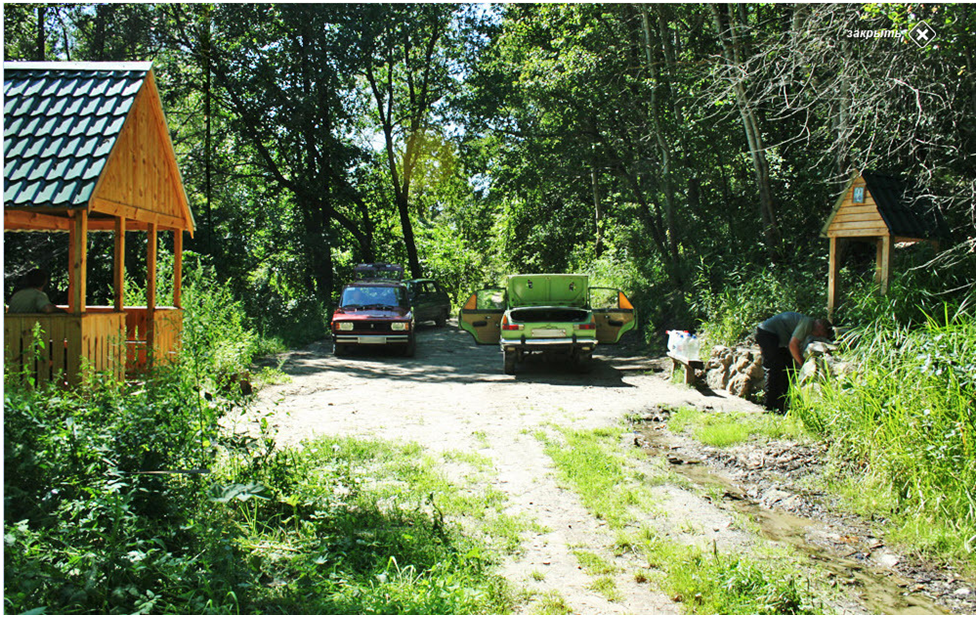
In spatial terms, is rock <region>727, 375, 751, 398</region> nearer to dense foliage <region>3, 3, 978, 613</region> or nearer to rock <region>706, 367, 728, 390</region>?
rock <region>706, 367, 728, 390</region>

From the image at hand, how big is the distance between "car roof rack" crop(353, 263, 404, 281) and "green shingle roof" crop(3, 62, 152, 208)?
19490mm

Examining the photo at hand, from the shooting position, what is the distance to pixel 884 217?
8.61m

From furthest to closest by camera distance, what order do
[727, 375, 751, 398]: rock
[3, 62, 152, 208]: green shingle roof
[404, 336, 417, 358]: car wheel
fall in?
1. [404, 336, 417, 358]: car wheel
2. [727, 375, 751, 398]: rock
3. [3, 62, 152, 208]: green shingle roof

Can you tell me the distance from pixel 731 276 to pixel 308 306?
577 inches

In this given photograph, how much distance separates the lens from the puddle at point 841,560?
13.4ft

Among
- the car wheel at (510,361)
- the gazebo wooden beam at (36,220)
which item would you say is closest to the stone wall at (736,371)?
the car wheel at (510,361)

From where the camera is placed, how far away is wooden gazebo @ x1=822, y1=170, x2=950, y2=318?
861cm

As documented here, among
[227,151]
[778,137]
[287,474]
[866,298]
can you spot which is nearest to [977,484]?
[866,298]

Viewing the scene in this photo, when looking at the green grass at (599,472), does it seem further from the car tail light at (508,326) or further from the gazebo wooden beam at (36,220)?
the gazebo wooden beam at (36,220)

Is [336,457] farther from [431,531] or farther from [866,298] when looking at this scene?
[866,298]

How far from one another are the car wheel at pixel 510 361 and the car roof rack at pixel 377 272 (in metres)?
14.4

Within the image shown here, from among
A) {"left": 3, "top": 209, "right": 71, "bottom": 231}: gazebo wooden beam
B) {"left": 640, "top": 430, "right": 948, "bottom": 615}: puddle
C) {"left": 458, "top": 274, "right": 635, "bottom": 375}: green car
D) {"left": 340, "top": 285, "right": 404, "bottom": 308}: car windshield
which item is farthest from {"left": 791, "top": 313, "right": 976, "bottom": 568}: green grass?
{"left": 340, "top": 285, "right": 404, "bottom": 308}: car windshield

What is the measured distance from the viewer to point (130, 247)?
2061 centimetres

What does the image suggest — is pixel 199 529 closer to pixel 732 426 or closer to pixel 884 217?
→ pixel 732 426
